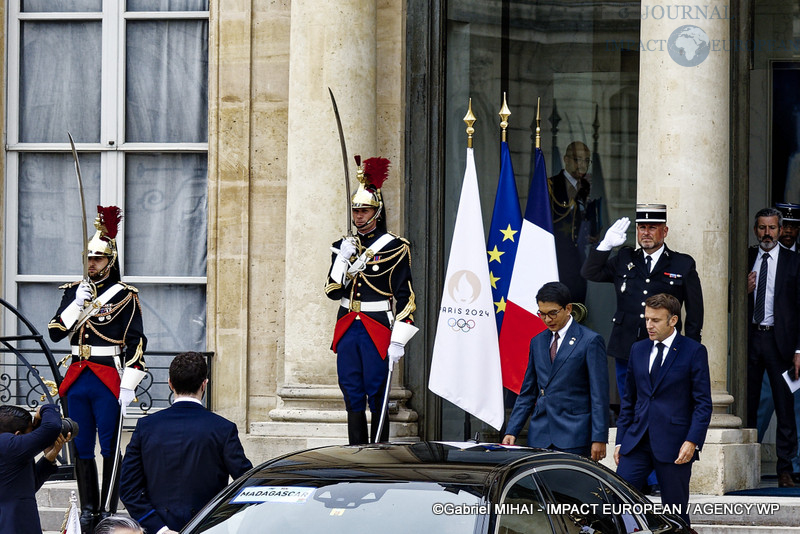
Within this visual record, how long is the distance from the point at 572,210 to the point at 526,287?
2363 millimetres

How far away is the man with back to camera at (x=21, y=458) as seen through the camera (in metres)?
7.03

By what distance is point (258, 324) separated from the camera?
12.6 metres

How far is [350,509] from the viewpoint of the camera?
17.9ft

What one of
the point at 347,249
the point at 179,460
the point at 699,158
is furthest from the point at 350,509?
the point at 699,158

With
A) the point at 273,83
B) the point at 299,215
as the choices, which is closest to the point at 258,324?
the point at 299,215

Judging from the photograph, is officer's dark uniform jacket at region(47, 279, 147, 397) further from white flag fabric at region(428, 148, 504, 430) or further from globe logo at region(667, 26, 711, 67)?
globe logo at region(667, 26, 711, 67)

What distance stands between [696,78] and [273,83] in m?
3.81

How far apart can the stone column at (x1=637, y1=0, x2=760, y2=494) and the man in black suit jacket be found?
0.74 metres

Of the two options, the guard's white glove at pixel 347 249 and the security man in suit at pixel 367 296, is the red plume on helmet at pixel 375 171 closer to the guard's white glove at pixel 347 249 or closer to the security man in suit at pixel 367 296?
the security man in suit at pixel 367 296

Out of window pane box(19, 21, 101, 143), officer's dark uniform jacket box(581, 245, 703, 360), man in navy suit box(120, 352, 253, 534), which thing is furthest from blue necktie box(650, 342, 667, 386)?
window pane box(19, 21, 101, 143)

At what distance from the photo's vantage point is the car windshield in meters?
5.38

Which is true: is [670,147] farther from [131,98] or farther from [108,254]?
[131,98]

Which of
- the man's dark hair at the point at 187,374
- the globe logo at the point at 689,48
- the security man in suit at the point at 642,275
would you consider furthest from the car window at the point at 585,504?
the globe logo at the point at 689,48

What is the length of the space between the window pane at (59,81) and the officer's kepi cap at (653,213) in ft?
17.9
